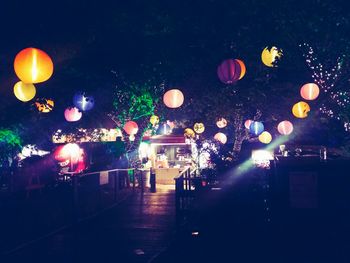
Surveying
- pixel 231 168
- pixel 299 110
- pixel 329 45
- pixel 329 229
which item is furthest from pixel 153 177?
pixel 329 229

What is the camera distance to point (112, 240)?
8398 millimetres

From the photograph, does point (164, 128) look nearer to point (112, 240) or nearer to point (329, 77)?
point (329, 77)

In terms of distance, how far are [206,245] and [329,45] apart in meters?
5.75

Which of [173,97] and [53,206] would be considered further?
[53,206]

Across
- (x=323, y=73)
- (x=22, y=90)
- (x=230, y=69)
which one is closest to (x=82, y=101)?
(x=22, y=90)

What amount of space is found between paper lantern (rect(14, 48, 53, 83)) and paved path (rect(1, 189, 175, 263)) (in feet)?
10.2

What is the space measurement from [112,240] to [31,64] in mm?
3981

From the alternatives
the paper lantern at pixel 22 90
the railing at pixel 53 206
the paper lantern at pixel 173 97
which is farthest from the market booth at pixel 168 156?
the paper lantern at pixel 22 90

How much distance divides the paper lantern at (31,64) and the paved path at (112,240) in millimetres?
3099

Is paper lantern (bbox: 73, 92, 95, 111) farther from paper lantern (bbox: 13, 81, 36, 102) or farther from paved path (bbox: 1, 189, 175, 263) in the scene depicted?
paved path (bbox: 1, 189, 175, 263)

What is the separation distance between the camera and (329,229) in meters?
6.56

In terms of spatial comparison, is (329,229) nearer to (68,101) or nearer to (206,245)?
(206,245)

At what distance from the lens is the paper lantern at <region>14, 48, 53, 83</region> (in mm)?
6230

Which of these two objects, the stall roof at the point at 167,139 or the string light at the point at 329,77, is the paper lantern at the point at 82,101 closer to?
the string light at the point at 329,77
